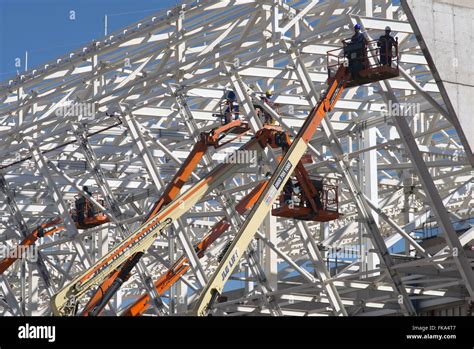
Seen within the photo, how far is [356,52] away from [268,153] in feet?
17.2

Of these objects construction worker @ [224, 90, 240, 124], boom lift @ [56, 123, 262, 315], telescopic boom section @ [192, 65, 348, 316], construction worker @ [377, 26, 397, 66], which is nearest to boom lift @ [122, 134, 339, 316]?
boom lift @ [56, 123, 262, 315]

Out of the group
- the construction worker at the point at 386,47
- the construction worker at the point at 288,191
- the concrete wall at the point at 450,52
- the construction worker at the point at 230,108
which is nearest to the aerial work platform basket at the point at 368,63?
the construction worker at the point at 386,47

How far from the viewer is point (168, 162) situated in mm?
51219

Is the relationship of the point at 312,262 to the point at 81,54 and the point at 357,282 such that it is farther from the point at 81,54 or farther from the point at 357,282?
the point at 81,54

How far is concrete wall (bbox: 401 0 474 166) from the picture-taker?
3281 centimetres

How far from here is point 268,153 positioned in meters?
39.5

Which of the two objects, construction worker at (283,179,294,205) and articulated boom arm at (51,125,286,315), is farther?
construction worker at (283,179,294,205)

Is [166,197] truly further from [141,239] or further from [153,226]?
[141,239]

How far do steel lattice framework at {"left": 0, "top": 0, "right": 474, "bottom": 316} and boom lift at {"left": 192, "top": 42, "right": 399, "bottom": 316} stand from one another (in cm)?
114

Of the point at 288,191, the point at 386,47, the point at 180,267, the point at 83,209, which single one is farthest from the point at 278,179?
the point at 83,209

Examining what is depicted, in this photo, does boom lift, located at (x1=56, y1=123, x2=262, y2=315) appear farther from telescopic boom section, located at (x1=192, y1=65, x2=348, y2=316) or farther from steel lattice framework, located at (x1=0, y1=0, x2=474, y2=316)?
telescopic boom section, located at (x1=192, y1=65, x2=348, y2=316)

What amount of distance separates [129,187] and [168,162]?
7.22 ft

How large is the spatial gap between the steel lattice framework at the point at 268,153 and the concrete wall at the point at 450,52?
1.18 m
